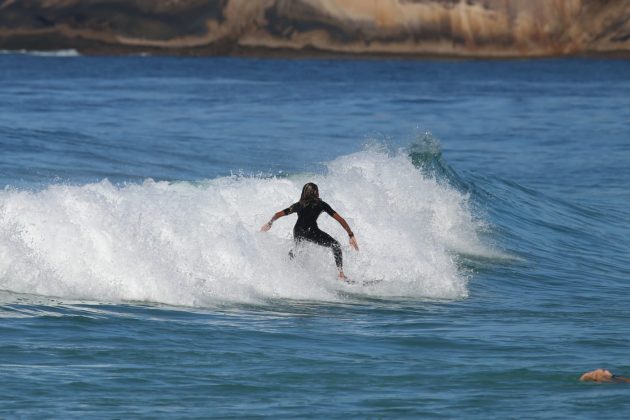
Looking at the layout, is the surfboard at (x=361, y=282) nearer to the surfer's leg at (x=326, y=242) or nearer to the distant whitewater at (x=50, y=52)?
→ the surfer's leg at (x=326, y=242)

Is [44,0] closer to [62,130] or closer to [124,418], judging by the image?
[62,130]

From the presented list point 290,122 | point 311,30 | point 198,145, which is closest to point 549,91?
point 290,122

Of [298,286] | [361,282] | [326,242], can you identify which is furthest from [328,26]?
[298,286]

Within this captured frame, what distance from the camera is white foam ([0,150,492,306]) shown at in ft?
49.2

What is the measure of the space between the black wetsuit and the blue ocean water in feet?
0.76

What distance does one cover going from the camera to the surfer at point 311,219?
52.8 feet

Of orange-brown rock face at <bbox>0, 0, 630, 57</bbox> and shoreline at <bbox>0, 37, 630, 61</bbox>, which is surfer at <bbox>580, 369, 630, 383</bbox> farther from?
shoreline at <bbox>0, 37, 630, 61</bbox>

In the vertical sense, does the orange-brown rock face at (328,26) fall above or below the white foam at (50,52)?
above

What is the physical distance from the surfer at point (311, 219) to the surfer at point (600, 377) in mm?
5436

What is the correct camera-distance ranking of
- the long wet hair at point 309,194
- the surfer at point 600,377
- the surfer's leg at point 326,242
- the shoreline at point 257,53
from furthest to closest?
the shoreline at point 257,53
the surfer's leg at point 326,242
the long wet hair at point 309,194
the surfer at point 600,377

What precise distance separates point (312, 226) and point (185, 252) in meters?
1.67

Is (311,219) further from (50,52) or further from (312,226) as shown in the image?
(50,52)

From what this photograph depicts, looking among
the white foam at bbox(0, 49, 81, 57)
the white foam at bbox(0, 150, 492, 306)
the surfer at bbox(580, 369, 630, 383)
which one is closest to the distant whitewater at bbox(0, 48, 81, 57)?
the white foam at bbox(0, 49, 81, 57)

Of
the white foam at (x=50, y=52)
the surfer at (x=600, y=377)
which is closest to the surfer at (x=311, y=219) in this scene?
the surfer at (x=600, y=377)
